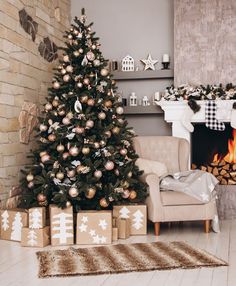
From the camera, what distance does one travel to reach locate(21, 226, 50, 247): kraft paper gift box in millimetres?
4570

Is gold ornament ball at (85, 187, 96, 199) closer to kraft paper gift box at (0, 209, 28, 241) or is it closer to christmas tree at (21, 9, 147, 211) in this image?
christmas tree at (21, 9, 147, 211)

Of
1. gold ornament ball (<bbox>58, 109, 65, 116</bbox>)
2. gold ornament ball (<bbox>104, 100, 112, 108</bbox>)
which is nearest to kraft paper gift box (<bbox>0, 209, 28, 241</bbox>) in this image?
gold ornament ball (<bbox>58, 109, 65, 116</bbox>)

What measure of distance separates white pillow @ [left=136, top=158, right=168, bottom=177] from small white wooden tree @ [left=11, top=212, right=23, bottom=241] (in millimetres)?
1393

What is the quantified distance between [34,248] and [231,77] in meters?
3.24

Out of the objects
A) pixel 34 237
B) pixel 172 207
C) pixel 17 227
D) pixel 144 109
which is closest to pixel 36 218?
pixel 34 237

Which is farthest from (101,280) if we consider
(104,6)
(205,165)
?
(104,6)

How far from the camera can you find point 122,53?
7.00 metres

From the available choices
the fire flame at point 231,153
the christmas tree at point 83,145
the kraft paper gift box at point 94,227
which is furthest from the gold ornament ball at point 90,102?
the fire flame at point 231,153

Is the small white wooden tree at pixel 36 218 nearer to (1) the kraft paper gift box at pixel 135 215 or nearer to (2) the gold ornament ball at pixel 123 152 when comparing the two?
(1) the kraft paper gift box at pixel 135 215

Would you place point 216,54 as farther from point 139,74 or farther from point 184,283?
point 184,283

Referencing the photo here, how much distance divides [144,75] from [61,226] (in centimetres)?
276

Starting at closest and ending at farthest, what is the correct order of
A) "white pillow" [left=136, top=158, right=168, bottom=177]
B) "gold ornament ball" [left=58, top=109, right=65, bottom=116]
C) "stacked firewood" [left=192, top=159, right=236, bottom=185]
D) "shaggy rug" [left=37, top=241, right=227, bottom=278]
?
"shaggy rug" [left=37, top=241, right=227, bottom=278]
"gold ornament ball" [left=58, top=109, right=65, bottom=116]
"white pillow" [left=136, top=158, right=168, bottom=177]
"stacked firewood" [left=192, top=159, right=236, bottom=185]

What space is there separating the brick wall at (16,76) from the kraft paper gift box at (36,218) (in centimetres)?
63

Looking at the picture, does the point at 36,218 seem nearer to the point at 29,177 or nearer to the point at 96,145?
the point at 29,177
